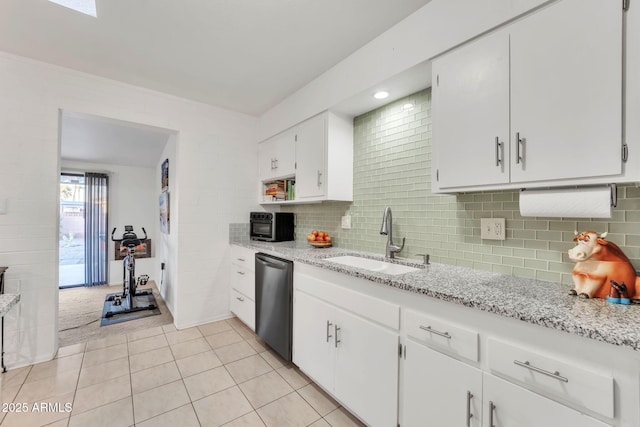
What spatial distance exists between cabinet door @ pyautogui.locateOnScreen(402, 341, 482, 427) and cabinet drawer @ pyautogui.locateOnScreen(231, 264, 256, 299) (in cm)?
171

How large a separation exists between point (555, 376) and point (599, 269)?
49cm

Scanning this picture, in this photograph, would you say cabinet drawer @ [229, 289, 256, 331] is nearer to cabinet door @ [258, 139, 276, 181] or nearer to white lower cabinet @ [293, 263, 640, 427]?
white lower cabinet @ [293, 263, 640, 427]

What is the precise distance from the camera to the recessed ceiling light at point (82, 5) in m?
1.61

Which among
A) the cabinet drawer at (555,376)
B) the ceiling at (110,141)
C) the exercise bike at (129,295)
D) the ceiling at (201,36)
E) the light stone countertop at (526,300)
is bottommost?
the exercise bike at (129,295)

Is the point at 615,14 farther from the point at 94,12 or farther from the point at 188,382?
the point at 188,382

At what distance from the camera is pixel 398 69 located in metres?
1.72

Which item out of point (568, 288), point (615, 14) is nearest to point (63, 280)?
point (568, 288)

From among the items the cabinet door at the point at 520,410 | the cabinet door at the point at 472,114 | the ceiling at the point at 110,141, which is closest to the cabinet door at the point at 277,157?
the ceiling at the point at 110,141

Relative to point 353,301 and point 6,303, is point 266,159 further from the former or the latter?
point 6,303

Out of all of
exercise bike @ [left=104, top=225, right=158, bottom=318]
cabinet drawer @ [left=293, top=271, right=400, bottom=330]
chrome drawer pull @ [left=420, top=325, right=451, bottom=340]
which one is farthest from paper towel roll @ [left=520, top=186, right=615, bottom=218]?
exercise bike @ [left=104, top=225, right=158, bottom=318]

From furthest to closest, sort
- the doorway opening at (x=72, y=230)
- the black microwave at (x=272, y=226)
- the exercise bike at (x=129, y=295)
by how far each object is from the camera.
Answer: the doorway opening at (x=72, y=230), the exercise bike at (x=129, y=295), the black microwave at (x=272, y=226)

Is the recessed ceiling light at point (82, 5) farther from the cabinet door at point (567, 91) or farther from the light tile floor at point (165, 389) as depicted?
the cabinet door at point (567, 91)

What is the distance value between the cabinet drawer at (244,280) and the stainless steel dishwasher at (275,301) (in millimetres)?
204

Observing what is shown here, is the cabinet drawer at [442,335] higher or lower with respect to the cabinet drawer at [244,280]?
higher
